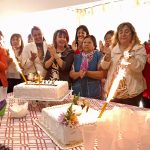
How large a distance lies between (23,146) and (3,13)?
3.85m

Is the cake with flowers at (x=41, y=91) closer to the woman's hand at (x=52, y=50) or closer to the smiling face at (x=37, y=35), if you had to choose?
the woman's hand at (x=52, y=50)

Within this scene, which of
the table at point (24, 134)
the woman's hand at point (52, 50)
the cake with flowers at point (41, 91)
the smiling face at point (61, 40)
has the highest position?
the smiling face at point (61, 40)

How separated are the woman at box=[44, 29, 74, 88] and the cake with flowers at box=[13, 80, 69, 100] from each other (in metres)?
0.38

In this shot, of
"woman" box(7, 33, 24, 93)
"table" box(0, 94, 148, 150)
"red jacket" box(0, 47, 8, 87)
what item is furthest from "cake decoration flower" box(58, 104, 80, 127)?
"woman" box(7, 33, 24, 93)

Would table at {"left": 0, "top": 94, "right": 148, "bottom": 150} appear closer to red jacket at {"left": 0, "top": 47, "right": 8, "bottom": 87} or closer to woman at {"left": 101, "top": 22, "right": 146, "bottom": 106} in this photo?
woman at {"left": 101, "top": 22, "right": 146, "bottom": 106}

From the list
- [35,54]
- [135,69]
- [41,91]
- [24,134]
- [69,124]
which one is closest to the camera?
[69,124]

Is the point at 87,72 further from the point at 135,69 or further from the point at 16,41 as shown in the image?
the point at 16,41

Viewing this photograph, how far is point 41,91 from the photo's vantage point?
2148mm

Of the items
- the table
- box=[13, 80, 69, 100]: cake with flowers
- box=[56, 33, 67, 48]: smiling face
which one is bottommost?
the table

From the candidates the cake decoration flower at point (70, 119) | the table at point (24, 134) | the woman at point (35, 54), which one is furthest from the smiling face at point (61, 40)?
the cake decoration flower at point (70, 119)

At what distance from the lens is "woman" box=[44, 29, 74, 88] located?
263 cm

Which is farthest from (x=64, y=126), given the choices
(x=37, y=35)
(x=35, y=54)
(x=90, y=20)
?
(x=90, y=20)

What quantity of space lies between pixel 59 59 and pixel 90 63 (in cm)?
30

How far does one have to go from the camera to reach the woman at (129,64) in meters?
2.28
